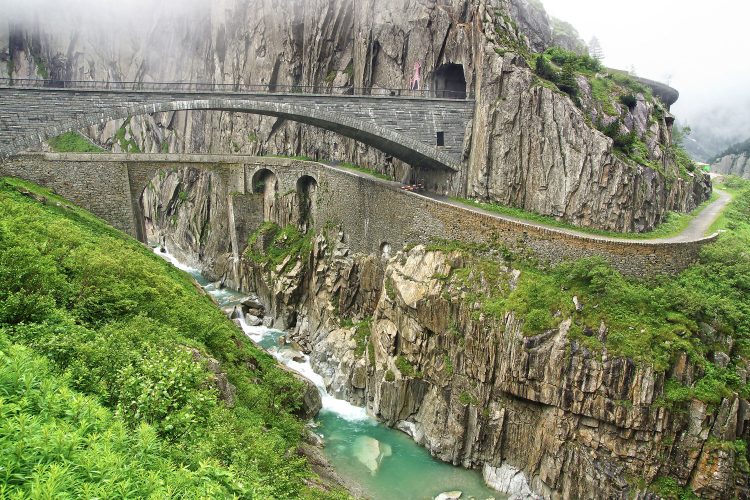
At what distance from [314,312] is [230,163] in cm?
1723

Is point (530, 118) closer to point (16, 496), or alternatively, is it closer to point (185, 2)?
point (16, 496)

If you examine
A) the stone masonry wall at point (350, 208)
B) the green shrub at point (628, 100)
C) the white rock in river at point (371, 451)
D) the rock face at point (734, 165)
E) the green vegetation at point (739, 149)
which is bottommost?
the white rock in river at point (371, 451)

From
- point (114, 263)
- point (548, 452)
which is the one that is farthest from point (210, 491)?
point (548, 452)

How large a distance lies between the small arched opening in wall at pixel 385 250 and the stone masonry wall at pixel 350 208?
0.76ft

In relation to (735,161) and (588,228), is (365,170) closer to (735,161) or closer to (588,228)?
(588,228)

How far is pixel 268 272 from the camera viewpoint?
42.5m

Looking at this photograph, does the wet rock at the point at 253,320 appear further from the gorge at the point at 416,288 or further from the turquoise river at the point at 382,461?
the turquoise river at the point at 382,461

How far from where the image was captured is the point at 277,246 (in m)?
43.9

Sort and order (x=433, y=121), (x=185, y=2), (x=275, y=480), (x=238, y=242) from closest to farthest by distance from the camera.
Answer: (x=275, y=480) → (x=433, y=121) → (x=238, y=242) → (x=185, y=2)

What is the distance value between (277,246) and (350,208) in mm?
10186

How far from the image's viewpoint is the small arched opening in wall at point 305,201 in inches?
1713

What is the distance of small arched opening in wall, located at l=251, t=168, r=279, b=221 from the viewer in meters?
45.3

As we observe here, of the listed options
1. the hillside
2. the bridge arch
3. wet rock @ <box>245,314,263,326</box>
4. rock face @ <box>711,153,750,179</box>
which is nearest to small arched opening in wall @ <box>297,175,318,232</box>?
wet rock @ <box>245,314,263,326</box>

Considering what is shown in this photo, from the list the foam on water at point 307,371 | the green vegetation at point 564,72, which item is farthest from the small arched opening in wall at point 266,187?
the green vegetation at point 564,72
